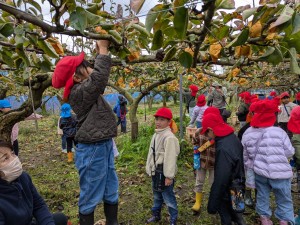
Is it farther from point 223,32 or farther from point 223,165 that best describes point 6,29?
point 223,165

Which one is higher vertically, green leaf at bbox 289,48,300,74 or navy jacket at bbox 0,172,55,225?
green leaf at bbox 289,48,300,74

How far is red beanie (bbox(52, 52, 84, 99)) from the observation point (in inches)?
65.9

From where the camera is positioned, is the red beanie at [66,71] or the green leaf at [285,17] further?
the red beanie at [66,71]

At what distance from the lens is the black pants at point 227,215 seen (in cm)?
261

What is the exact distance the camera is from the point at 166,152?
2637 mm

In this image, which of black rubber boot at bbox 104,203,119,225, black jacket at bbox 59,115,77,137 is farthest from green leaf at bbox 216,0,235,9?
black jacket at bbox 59,115,77,137

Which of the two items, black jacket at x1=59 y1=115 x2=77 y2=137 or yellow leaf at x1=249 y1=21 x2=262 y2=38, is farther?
black jacket at x1=59 y1=115 x2=77 y2=137

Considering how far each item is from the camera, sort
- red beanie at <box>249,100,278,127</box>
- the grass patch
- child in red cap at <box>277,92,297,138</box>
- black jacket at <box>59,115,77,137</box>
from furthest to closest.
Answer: black jacket at <box>59,115,77,137</box>
child in red cap at <box>277,92,297,138</box>
the grass patch
red beanie at <box>249,100,278,127</box>

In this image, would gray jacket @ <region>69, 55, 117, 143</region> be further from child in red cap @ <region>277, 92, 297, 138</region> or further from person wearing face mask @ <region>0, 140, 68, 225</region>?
child in red cap @ <region>277, 92, 297, 138</region>

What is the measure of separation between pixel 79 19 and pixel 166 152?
1.84 meters

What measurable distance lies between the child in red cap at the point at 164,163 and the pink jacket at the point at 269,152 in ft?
2.36

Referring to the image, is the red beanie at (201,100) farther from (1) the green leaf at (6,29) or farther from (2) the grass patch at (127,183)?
(1) the green leaf at (6,29)

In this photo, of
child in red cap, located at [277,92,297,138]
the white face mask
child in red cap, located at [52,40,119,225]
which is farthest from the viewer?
child in red cap, located at [277,92,297,138]

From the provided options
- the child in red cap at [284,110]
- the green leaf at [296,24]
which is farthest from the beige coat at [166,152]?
the child in red cap at [284,110]
